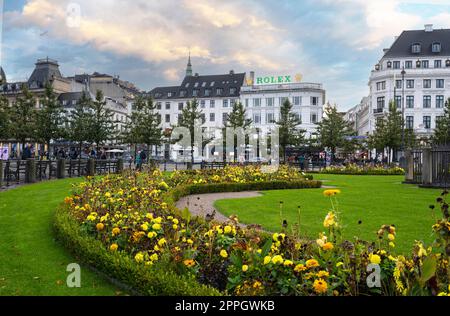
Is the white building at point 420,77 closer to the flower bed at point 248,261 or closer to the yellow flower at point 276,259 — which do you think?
the flower bed at point 248,261

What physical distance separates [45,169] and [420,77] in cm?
6643

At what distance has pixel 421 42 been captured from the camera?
241 ft

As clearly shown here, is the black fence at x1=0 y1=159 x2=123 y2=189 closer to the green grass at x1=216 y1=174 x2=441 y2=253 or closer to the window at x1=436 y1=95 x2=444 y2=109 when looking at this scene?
the green grass at x1=216 y1=174 x2=441 y2=253

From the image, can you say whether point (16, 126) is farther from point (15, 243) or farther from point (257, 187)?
point (15, 243)

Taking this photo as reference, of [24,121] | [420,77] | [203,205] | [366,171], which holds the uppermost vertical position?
[420,77]

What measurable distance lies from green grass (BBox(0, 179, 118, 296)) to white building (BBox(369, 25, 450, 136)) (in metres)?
69.2

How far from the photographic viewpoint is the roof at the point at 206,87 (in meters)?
89.4

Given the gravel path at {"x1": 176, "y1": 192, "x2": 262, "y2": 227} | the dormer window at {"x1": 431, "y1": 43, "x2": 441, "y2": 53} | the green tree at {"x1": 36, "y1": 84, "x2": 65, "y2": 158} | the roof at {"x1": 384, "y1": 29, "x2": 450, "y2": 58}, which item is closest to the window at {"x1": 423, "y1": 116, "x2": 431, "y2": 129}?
the roof at {"x1": 384, "y1": 29, "x2": 450, "y2": 58}

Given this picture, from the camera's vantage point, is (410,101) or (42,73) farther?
(42,73)

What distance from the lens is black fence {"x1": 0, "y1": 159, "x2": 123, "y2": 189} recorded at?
22.6 meters

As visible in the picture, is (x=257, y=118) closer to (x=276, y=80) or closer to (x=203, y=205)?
(x=276, y=80)

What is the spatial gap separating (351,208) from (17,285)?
10366 mm

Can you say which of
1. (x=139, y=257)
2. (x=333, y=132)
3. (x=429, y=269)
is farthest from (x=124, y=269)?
(x=333, y=132)
